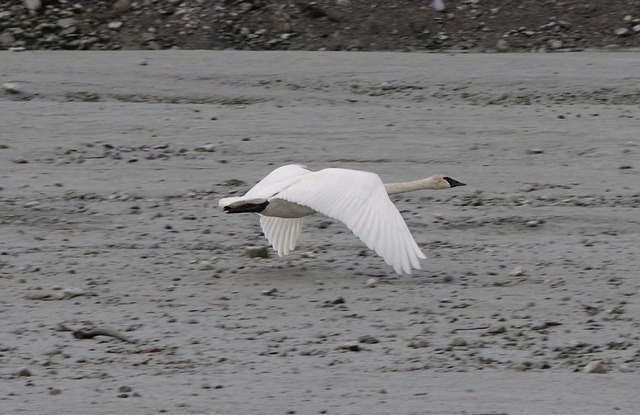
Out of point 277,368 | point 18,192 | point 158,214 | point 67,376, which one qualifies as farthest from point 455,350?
point 18,192

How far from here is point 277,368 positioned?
6062mm

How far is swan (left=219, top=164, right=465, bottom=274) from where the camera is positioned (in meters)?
7.25

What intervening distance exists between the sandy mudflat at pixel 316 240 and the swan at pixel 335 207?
0.21 m

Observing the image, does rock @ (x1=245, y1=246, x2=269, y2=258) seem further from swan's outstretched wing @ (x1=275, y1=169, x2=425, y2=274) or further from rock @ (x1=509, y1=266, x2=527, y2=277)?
rock @ (x1=509, y1=266, x2=527, y2=277)

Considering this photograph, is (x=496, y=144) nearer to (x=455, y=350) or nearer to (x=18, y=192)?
(x=18, y=192)

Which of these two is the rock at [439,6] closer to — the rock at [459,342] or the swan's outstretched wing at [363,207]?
the swan's outstretched wing at [363,207]

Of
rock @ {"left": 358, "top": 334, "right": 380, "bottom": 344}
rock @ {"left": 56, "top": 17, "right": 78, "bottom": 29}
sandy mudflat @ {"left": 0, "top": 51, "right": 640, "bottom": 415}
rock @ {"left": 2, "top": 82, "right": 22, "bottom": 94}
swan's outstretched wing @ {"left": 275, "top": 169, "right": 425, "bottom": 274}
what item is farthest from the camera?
rock @ {"left": 56, "top": 17, "right": 78, "bottom": 29}

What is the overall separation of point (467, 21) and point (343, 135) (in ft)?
16.1

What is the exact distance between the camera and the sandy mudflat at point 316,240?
587 cm

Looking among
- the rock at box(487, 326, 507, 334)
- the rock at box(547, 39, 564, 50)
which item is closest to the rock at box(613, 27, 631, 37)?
the rock at box(547, 39, 564, 50)

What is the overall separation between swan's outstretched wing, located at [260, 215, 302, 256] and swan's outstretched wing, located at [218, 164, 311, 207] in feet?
0.79

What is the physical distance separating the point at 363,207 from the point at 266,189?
66 centimetres

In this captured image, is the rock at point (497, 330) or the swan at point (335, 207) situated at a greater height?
the swan at point (335, 207)

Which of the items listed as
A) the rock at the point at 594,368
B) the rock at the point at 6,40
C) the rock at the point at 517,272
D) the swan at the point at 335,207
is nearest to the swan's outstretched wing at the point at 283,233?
the swan at the point at 335,207
